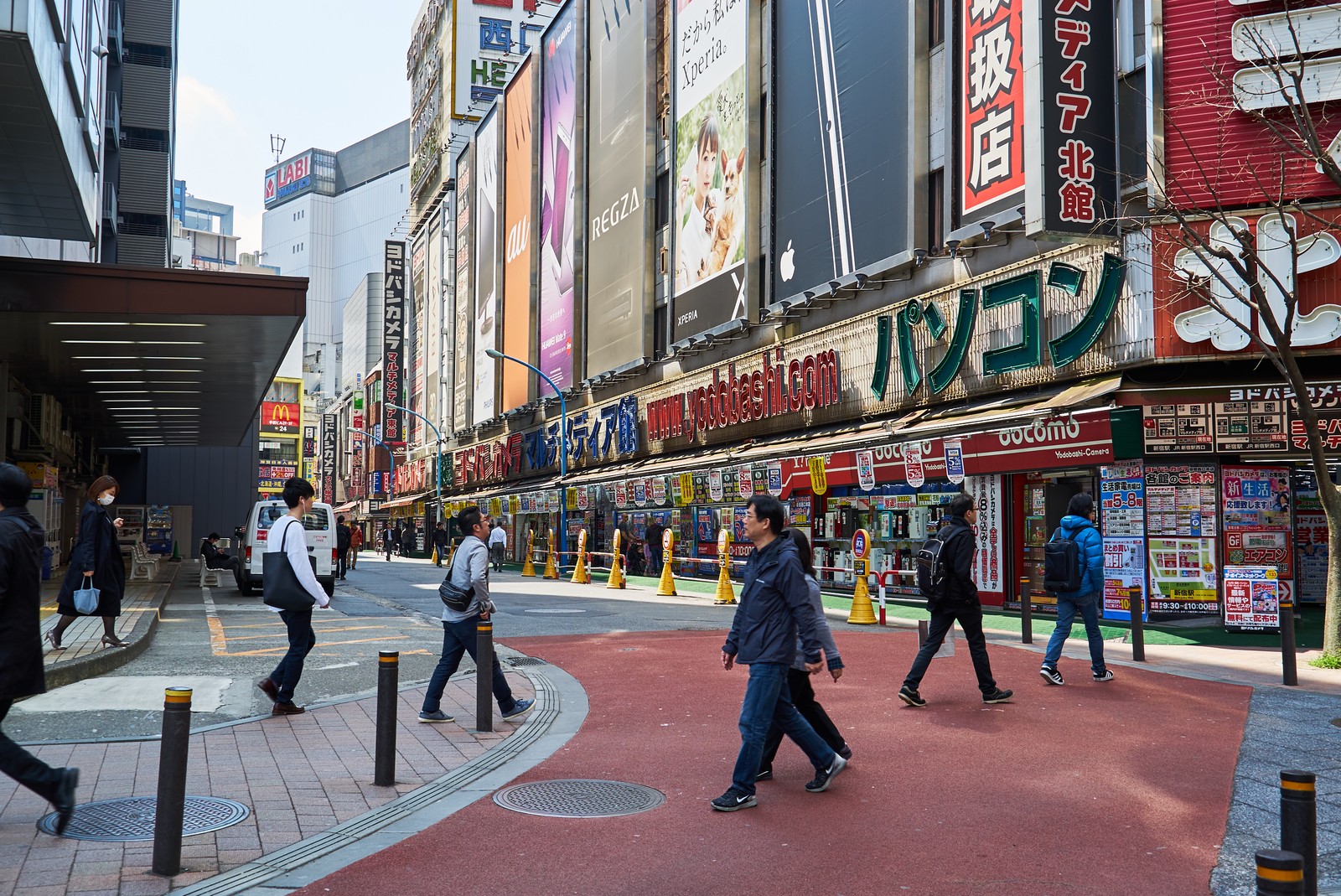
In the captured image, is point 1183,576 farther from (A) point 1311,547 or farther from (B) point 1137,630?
(B) point 1137,630

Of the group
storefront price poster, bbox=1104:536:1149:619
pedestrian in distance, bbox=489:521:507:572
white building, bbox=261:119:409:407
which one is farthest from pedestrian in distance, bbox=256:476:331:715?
white building, bbox=261:119:409:407

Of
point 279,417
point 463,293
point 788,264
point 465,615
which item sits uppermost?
point 463,293

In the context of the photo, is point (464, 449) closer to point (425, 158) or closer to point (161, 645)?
point (425, 158)

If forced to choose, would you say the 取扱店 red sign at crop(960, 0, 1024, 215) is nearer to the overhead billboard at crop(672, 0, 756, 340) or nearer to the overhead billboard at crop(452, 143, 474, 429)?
the overhead billboard at crop(672, 0, 756, 340)

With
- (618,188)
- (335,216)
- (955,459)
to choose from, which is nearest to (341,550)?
(618,188)

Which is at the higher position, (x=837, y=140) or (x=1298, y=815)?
(x=837, y=140)

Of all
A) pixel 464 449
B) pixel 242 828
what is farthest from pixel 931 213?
pixel 464 449

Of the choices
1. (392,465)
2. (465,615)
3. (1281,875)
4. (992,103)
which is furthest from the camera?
(392,465)

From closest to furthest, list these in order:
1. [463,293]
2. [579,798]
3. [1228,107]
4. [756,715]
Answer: [756,715], [579,798], [1228,107], [463,293]

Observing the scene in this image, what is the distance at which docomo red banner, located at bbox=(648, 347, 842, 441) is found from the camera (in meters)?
24.5

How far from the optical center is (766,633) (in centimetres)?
616

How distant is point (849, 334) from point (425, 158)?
56.8m

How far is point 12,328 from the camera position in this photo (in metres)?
18.6

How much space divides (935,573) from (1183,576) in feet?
27.6
